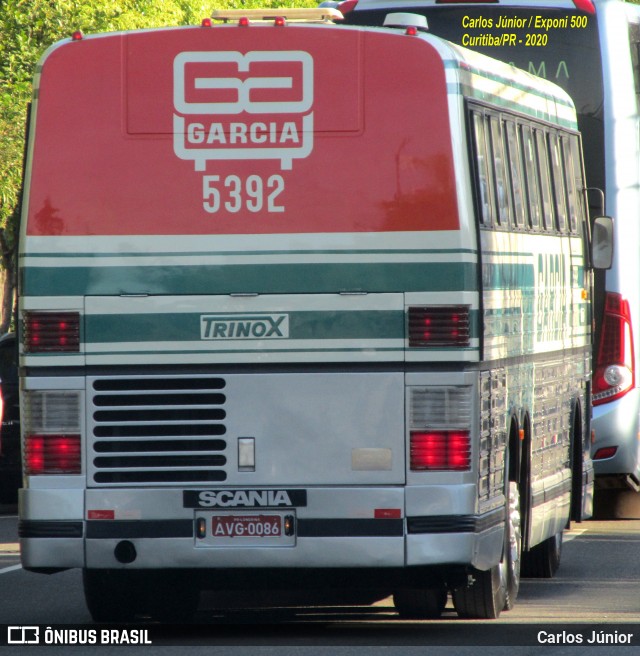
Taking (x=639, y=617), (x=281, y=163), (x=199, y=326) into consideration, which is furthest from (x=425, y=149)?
(x=639, y=617)

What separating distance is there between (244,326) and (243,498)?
0.89 metres

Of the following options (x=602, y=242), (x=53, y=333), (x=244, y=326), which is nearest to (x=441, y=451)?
(x=244, y=326)

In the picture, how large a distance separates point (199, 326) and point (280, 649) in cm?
171

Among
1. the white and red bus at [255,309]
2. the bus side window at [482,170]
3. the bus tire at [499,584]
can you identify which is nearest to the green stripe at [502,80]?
the white and red bus at [255,309]

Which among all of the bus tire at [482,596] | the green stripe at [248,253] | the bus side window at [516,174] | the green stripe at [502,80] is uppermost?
the green stripe at [502,80]

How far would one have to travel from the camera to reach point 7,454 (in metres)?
21.0

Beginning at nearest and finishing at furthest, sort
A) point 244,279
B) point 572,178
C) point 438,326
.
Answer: point 438,326 < point 244,279 < point 572,178

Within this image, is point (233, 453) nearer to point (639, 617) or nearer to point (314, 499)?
point (314, 499)

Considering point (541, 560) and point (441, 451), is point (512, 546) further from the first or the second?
point (541, 560)

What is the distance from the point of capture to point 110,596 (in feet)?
39.4

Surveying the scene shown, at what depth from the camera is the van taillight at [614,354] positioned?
18.2m

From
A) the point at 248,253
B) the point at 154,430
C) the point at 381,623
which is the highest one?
the point at 248,253

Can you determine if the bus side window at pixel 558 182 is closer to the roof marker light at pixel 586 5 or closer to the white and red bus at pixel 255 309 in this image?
the white and red bus at pixel 255 309

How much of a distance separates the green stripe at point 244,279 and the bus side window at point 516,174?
155cm
